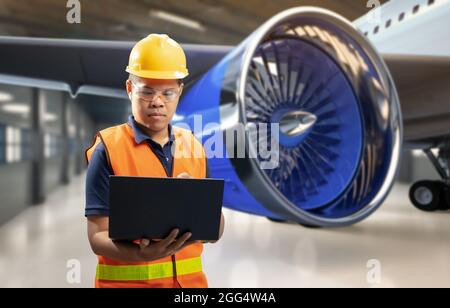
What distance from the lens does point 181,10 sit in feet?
20.3

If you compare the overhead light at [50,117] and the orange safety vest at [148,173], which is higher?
the overhead light at [50,117]

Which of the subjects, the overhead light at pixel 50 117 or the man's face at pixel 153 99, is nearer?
the man's face at pixel 153 99

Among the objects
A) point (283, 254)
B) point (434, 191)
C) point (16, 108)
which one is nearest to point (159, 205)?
point (283, 254)

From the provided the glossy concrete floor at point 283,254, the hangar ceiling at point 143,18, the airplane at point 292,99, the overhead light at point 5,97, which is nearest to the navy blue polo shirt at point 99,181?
the airplane at point 292,99

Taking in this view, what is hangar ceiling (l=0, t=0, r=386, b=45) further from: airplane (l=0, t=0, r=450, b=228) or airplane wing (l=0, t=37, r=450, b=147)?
airplane (l=0, t=0, r=450, b=228)

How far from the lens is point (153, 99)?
2.68 feet

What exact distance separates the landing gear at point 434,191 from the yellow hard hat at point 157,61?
4603 millimetres

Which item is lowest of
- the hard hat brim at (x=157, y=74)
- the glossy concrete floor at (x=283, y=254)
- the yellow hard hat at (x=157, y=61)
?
the glossy concrete floor at (x=283, y=254)

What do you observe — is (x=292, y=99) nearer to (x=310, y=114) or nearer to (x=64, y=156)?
(x=310, y=114)

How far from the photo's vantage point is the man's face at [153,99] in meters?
0.82

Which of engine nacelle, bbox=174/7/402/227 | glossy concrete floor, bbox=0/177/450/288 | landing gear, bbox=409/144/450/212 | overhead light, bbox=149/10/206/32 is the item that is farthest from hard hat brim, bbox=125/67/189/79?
overhead light, bbox=149/10/206/32

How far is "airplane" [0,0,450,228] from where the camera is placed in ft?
4.62

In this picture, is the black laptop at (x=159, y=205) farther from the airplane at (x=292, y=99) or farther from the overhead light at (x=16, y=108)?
the overhead light at (x=16, y=108)
